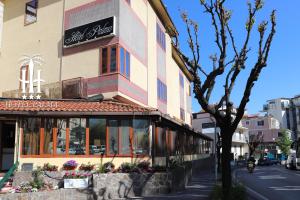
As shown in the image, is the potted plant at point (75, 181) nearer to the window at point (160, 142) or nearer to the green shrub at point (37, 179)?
the green shrub at point (37, 179)

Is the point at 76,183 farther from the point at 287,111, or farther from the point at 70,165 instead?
the point at 287,111

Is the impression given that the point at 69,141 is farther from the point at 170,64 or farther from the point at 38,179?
the point at 170,64

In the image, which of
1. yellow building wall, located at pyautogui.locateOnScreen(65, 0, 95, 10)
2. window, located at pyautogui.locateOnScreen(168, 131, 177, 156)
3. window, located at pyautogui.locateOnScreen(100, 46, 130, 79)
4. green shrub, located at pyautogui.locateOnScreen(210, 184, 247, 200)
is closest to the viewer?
green shrub, located at pyautogui.locateOnScreen(210, 184, 247, 200)

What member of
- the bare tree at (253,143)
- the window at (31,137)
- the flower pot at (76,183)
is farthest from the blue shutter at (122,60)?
the bare tree at (253,143)

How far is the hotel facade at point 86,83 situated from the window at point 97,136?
48 mm

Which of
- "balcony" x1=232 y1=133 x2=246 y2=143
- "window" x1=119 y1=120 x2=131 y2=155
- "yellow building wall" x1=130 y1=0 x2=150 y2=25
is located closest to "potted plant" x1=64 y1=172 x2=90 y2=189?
"window" x1=119 y1=120 x2=131 y2=155

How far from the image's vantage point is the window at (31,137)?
→ 1742 cm

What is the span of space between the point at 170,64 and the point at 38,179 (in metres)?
22.7

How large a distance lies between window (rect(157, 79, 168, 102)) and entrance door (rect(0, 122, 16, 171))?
12746 mm

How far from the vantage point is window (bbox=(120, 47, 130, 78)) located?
21.7 meters

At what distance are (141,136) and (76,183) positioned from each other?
→ 14.3 feet

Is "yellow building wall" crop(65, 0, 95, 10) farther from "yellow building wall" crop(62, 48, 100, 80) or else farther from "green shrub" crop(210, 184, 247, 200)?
"green shrub" crop(210, 184, 247, 200)

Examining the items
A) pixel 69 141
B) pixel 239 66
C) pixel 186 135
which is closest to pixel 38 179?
pixel 69 141

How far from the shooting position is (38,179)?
15.0 m
